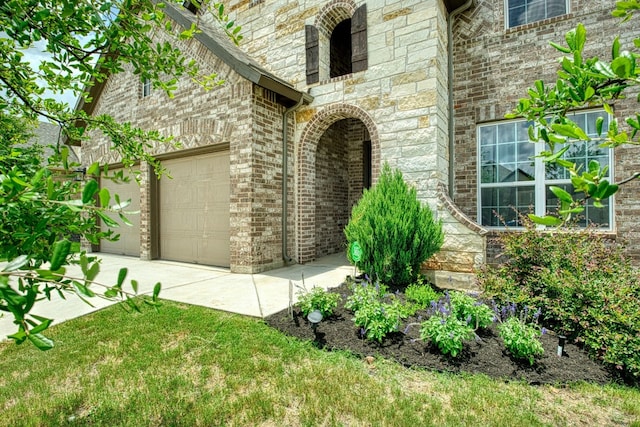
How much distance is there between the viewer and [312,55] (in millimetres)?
7371

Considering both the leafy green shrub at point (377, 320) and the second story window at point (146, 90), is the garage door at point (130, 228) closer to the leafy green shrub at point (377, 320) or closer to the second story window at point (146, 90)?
the second story window at point (146, 90)

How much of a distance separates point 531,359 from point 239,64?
21.0 feet

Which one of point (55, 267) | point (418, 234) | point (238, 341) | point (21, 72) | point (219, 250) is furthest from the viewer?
point (219, 250)

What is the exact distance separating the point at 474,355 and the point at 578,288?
1.46 m

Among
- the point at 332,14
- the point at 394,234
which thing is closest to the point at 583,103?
the point at 394,234

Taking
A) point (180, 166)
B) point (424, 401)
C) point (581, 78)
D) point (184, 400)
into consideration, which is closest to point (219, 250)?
point (180, 166)

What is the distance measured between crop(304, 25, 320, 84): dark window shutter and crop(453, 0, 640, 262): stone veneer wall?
313 cm

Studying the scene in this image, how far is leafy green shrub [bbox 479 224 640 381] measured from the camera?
114 inches

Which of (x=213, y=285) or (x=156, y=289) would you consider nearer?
(x=156, y=289)

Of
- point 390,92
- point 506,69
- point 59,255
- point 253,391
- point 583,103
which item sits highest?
point 506,69

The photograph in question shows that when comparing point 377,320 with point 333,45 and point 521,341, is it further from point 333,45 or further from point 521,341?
point 333,45

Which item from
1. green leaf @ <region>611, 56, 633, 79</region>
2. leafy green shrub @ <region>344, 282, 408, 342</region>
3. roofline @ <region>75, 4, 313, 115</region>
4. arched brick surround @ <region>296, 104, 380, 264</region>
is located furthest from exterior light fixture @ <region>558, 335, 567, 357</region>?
roofline @ <region>75, 4, 313, 115</region>

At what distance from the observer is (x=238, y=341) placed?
10.9 feet

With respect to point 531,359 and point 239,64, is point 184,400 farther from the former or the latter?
point 239,64
